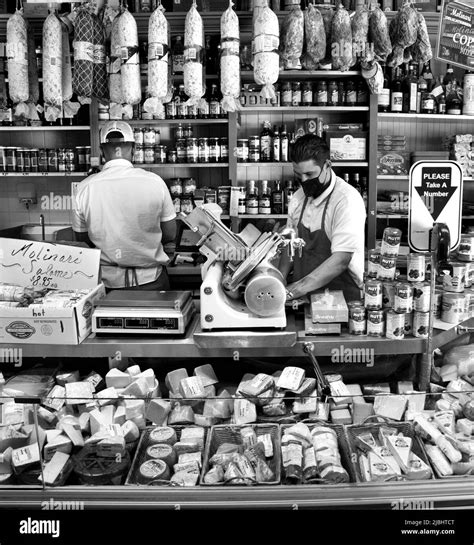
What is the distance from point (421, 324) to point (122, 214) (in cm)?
174

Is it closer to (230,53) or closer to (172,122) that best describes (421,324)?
(230,53)

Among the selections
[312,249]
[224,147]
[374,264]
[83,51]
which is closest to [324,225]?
[312,249]

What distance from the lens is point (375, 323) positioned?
2580 millimetres

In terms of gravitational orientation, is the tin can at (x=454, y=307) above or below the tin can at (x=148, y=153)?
below

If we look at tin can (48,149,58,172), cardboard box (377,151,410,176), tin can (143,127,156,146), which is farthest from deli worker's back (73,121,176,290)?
cardboard box (377,151,410,176)

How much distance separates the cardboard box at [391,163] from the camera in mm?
5363

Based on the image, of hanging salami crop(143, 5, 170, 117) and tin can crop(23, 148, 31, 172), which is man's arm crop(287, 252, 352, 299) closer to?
hanging salami crop(143, 5, 170, 117)

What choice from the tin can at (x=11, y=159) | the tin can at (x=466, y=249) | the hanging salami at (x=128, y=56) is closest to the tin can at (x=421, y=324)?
the tin can at (x=466, y=249)

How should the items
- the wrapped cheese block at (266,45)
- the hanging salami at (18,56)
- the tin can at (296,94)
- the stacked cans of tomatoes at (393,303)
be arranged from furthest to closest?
the tin can at (296,94)
the hanging salami at (18,56)
the wrapped cheese block at (266,45)
the stacked cans of tomatoes at (393,303)

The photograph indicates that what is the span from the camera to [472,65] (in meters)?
4.32

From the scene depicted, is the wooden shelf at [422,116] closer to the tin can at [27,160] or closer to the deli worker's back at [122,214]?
the deli worker's back at [122,214]

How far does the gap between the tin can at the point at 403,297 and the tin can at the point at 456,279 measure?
0.82 feet

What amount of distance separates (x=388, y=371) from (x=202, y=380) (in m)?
0.76
